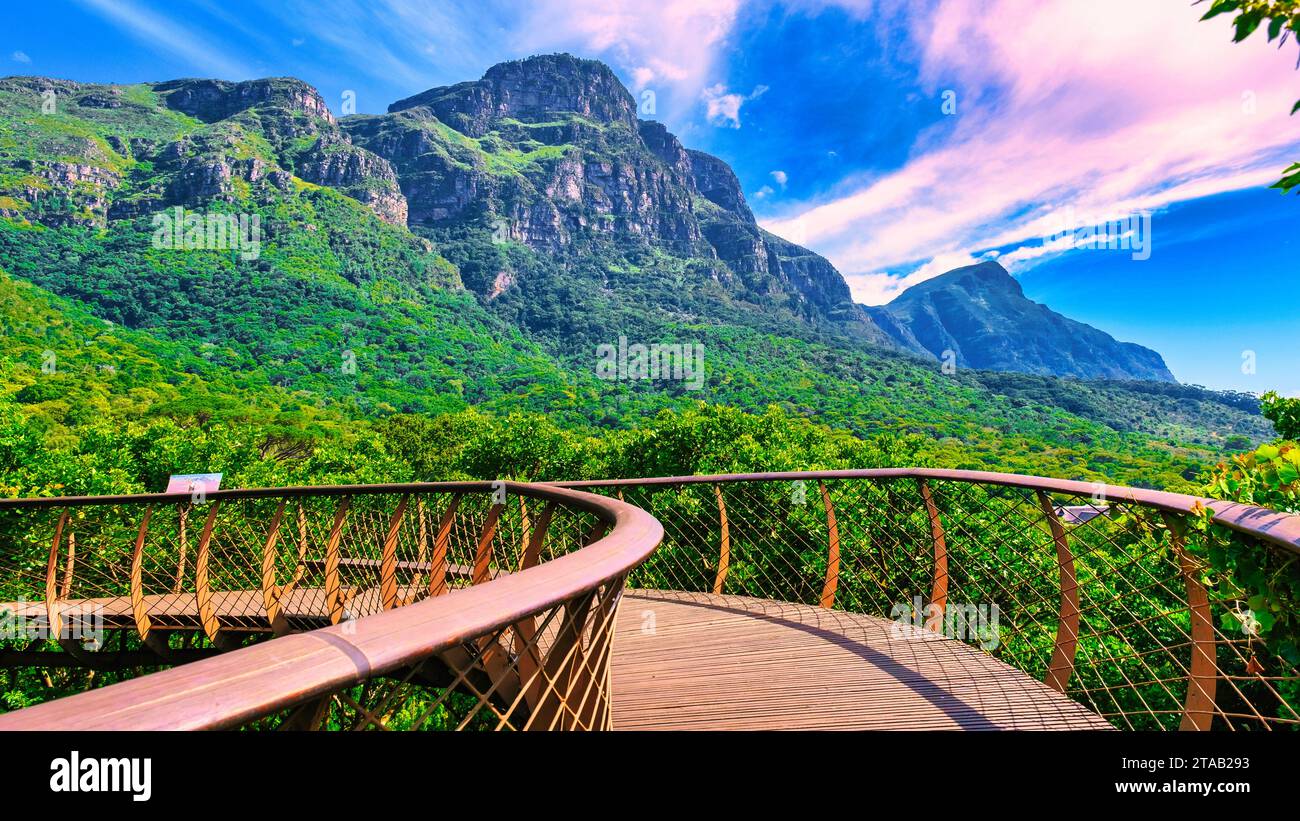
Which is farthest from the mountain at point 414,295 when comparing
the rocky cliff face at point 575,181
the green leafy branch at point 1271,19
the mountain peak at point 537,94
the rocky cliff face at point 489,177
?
the green leafy branch at point 1271,19

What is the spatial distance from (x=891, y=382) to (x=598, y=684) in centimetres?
7447

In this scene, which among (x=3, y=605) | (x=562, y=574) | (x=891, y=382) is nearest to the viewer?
(x=562, y=574)

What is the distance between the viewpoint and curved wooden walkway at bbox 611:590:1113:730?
243cm

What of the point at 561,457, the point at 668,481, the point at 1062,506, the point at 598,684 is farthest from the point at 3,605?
the point at 561,457

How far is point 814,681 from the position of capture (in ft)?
9.18

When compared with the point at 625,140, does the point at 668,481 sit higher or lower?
lower

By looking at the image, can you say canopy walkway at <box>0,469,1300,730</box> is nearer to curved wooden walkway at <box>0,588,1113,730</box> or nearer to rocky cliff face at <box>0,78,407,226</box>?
curved wooden walkway at <box>0,588,1113,730</box>

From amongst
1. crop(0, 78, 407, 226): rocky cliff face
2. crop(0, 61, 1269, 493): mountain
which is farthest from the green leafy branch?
crop(0, 78, 407, 226): rocky cliff face

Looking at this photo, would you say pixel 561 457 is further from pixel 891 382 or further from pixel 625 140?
pixel 625 140

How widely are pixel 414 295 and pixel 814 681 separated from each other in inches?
3468

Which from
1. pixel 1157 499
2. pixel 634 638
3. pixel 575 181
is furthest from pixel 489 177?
pixel 1157 499

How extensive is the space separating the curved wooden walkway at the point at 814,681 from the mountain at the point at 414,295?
16074 millimetres

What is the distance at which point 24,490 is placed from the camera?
10.5 metres

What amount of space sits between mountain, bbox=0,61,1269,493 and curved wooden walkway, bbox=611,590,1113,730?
633 inches
